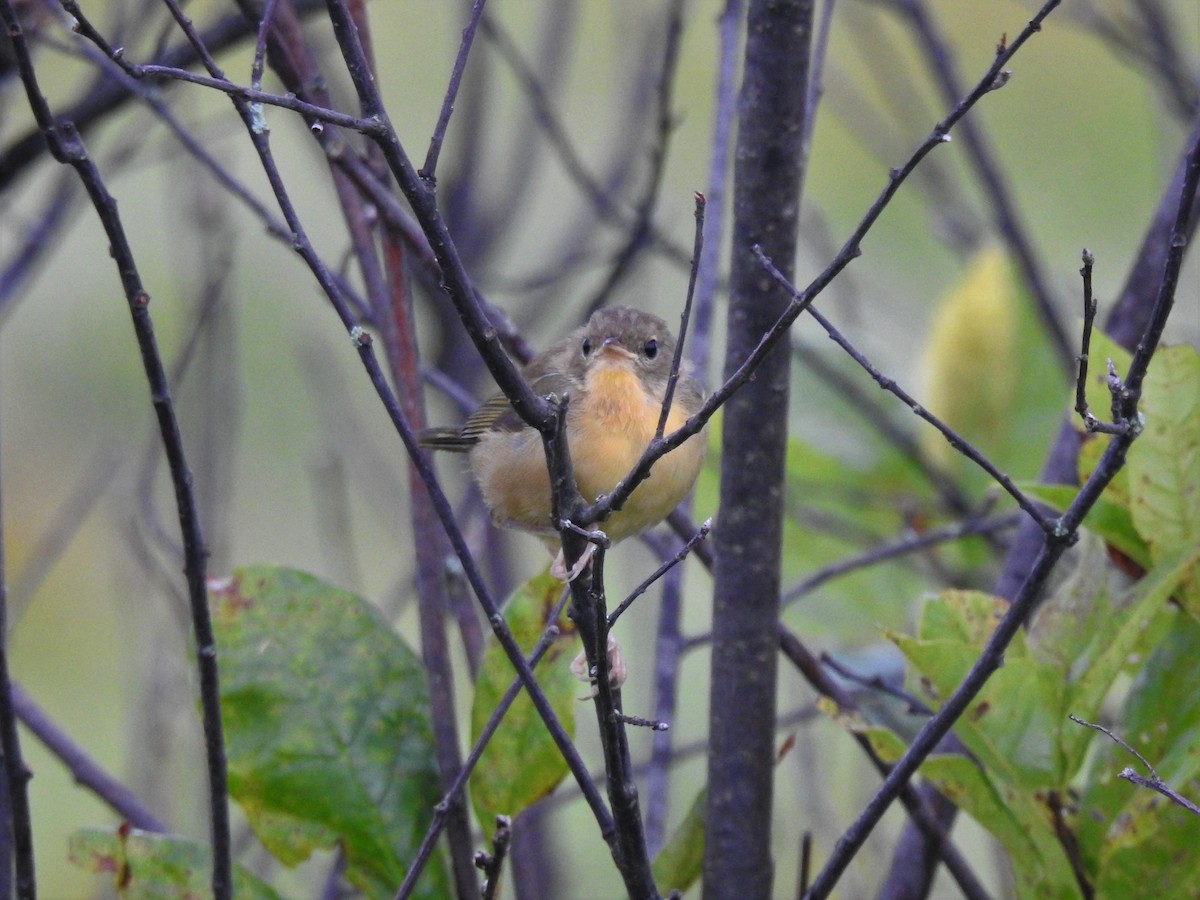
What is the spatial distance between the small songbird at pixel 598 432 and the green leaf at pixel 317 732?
43 cm

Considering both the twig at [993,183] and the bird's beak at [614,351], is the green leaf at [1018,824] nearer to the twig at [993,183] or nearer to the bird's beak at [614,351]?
the bird's beak at [614,351]

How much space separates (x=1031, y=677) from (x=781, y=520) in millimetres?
463

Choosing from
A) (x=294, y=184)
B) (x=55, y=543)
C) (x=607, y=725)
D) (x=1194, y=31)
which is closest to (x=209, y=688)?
(x=607, y=725)

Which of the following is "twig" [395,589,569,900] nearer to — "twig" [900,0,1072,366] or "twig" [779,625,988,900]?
"twig" [779,625,988,900]

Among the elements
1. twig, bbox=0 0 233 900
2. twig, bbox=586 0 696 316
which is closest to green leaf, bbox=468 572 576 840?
twig, bbox=0 0 233 900

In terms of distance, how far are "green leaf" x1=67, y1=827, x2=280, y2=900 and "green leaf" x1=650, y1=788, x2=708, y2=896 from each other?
2.41ft

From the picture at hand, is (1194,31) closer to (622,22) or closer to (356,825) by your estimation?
(622,22)

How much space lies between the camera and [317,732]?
231 cm

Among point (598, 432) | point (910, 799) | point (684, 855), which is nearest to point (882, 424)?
point (598, 432)

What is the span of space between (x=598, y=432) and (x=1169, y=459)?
109 cm

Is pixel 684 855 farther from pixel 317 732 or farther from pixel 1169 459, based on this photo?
pixel 1169 459

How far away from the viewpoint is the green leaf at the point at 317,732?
7.52 ft

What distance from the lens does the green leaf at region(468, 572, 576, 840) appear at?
2230mm

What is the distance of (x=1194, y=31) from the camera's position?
878 cm
